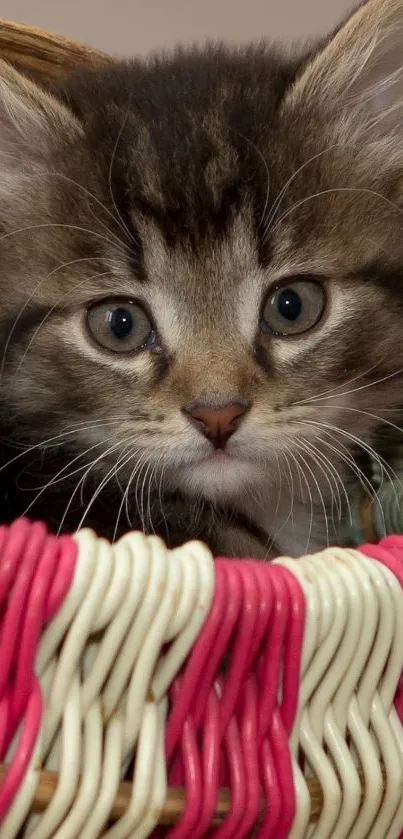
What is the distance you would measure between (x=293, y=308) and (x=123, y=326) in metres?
0.19

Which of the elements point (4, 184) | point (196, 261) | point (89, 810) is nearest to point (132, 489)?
point (196, 261)

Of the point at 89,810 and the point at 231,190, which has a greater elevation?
the point at 231,190

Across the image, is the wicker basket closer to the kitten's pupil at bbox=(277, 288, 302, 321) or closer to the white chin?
the kitten's pupil at bbox=(277, 288, 302, 321)

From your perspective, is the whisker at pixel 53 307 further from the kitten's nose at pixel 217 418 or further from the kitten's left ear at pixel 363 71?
the kitten's left ear at pixel 363 71

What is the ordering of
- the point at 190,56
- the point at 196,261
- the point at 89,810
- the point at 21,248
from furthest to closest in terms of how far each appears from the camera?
the point at 190,56 < the point at 21,248 < the point at 196,261 < the point at 89,810

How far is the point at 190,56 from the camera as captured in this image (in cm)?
120

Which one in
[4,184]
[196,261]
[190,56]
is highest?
[190,56]

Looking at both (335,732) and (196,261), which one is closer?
(335,732)

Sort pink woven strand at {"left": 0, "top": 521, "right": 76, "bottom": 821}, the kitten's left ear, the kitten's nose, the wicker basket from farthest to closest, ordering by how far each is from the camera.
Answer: the wicker basket → the kitten's left ear → the kitten's nose → pink woven strand at {"left": 0, "top": 521, "right": 76, "bottom": 821}

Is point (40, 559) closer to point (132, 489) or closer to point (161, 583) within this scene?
point (161, 583)

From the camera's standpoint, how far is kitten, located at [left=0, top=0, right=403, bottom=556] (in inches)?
36.2

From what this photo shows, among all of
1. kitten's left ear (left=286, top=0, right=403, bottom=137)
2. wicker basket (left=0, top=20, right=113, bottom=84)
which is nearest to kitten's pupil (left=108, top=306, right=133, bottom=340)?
kitten's left ear (left=286, top=0, right=403, bottom=137)

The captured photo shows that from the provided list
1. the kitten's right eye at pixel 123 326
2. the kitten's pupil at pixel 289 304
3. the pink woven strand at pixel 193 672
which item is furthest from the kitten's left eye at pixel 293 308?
the pink woven strand at pixel 193 672

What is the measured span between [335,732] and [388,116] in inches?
29.8
